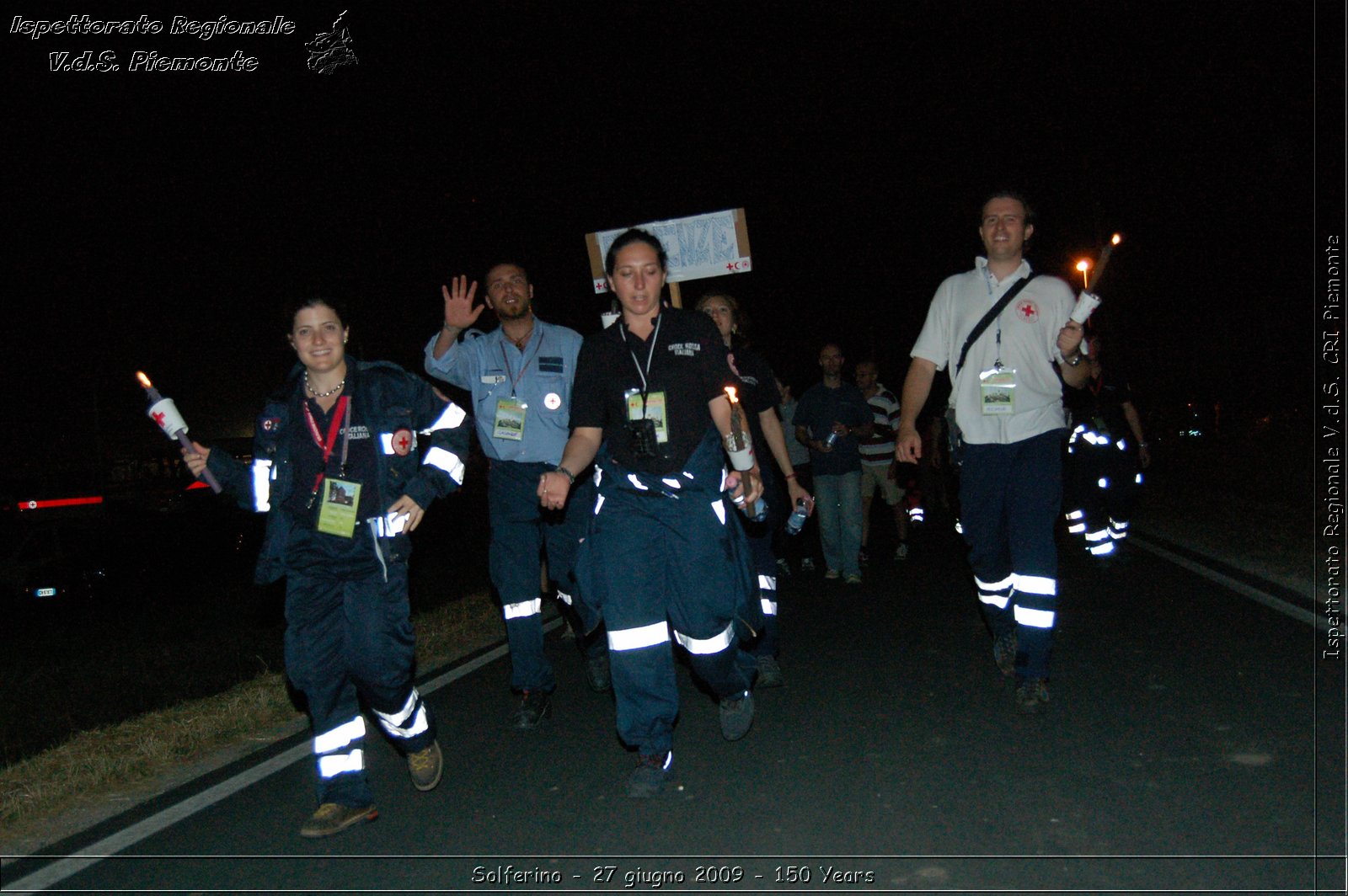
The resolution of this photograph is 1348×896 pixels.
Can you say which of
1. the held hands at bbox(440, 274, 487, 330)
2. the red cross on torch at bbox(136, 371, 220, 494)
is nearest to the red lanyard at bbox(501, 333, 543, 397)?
the held hands at bbox(440, 274, 487, 330)

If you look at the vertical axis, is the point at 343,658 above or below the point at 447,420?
below

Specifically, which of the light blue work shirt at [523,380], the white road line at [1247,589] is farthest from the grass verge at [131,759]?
the white road line at [1247,589]

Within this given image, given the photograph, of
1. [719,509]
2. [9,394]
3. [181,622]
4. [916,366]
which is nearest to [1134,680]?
[916,366]

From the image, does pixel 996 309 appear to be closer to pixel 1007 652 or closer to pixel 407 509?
pixel 1007 652

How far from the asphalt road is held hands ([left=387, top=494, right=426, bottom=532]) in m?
1.15

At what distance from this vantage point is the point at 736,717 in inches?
195

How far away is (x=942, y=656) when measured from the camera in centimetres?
682

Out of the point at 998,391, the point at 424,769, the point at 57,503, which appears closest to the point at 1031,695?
the point at 998,391

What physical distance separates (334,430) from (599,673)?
2585mm

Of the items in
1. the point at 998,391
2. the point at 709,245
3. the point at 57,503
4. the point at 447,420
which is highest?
the point at 709,245

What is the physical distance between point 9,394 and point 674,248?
3437 centimetres

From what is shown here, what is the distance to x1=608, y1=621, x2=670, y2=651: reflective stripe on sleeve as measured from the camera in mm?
4516

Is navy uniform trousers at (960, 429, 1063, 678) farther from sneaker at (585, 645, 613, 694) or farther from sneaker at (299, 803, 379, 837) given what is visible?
sneaker at (299, 803, 379, 837)

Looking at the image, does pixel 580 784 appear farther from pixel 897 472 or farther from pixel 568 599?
pixel 897 472
